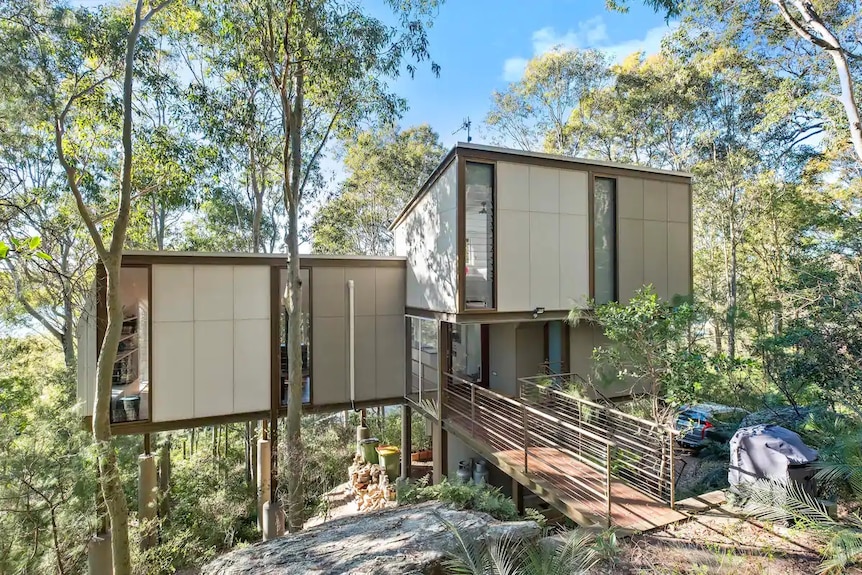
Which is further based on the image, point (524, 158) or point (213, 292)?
point (213, 292)

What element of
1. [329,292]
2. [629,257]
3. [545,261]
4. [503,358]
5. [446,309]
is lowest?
[503,358]

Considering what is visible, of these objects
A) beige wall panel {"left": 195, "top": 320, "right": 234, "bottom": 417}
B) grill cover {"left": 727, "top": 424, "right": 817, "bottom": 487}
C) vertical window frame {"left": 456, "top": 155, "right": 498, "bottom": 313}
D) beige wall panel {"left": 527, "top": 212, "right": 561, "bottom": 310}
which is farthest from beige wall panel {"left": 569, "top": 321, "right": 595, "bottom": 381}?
beige wall panel {"left": 195, "top": 320, "right": 234, "bottom": 417}

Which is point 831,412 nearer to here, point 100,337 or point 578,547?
point 578,547

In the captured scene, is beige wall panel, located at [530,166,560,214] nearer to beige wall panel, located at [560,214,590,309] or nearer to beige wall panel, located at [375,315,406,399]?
beige wall panel, located at [560,214,590,309]

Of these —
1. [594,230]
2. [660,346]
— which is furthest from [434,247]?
[660,346]

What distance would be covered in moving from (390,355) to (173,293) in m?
4.03

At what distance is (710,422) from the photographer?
8.83 metres

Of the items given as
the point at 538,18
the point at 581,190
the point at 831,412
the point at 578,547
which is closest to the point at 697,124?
the point at 538,18

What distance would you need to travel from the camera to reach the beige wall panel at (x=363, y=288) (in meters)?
8.18

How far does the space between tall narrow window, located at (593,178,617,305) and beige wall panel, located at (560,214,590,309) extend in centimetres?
29

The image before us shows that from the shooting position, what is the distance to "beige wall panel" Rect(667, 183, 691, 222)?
27.1ft

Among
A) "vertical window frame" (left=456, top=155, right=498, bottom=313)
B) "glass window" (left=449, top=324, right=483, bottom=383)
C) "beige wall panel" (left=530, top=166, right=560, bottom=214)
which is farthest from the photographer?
"glass window" (left=449, top=324, right=483, bottom=383)

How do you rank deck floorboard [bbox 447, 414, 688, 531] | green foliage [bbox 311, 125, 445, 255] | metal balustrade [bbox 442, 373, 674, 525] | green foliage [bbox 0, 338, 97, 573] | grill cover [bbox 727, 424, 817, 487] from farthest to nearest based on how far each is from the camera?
green foliage [bbox 311, 125, 445, 255] < green foliage [bbox 0, 338, 97, 573] < metal balustrade [bbox 442, 373, 674, 525] < deck floorboard [bbox 447, 414, 688, 531] < grill cover [bbox 727, 424, 817, 487]

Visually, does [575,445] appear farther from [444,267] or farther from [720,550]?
[444,267]
